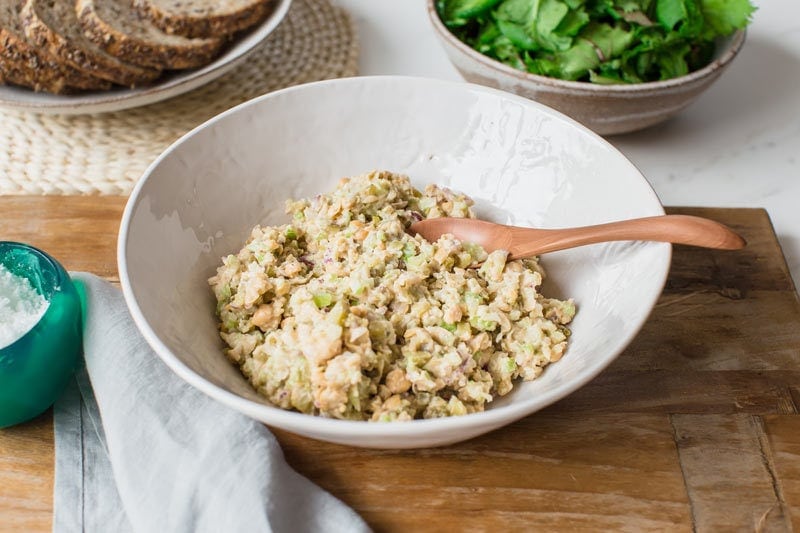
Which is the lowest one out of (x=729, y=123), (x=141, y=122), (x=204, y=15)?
Answer: (x=729, y=123)

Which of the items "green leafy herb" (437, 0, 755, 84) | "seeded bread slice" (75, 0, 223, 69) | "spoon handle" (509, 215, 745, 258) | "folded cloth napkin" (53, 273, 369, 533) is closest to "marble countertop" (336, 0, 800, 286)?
"green leafy herb" (437, 0, 755, 84)

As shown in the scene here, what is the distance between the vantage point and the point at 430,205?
170 centimetres

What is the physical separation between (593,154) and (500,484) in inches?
28.7

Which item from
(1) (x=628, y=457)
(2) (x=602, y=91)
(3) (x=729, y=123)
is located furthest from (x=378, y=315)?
(3) (x=729, y=123)

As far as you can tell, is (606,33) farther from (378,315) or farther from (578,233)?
(378,315)

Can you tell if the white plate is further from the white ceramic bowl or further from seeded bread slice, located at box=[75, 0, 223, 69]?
the white ceramic bowl

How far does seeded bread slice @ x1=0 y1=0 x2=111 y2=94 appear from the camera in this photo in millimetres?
2182

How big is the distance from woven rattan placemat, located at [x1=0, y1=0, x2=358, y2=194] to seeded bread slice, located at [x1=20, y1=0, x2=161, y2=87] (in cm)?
17

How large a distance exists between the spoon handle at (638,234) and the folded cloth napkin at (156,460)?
0.61m

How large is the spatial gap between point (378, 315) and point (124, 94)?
127 cm

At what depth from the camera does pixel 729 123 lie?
2480mm

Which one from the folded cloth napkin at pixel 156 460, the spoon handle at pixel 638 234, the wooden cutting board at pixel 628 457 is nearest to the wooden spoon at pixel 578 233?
the spoon handle at pixel 638 234

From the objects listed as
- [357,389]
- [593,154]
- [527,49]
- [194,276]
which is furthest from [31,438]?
[527,49]

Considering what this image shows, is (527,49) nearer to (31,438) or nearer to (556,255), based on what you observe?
(556,255)
